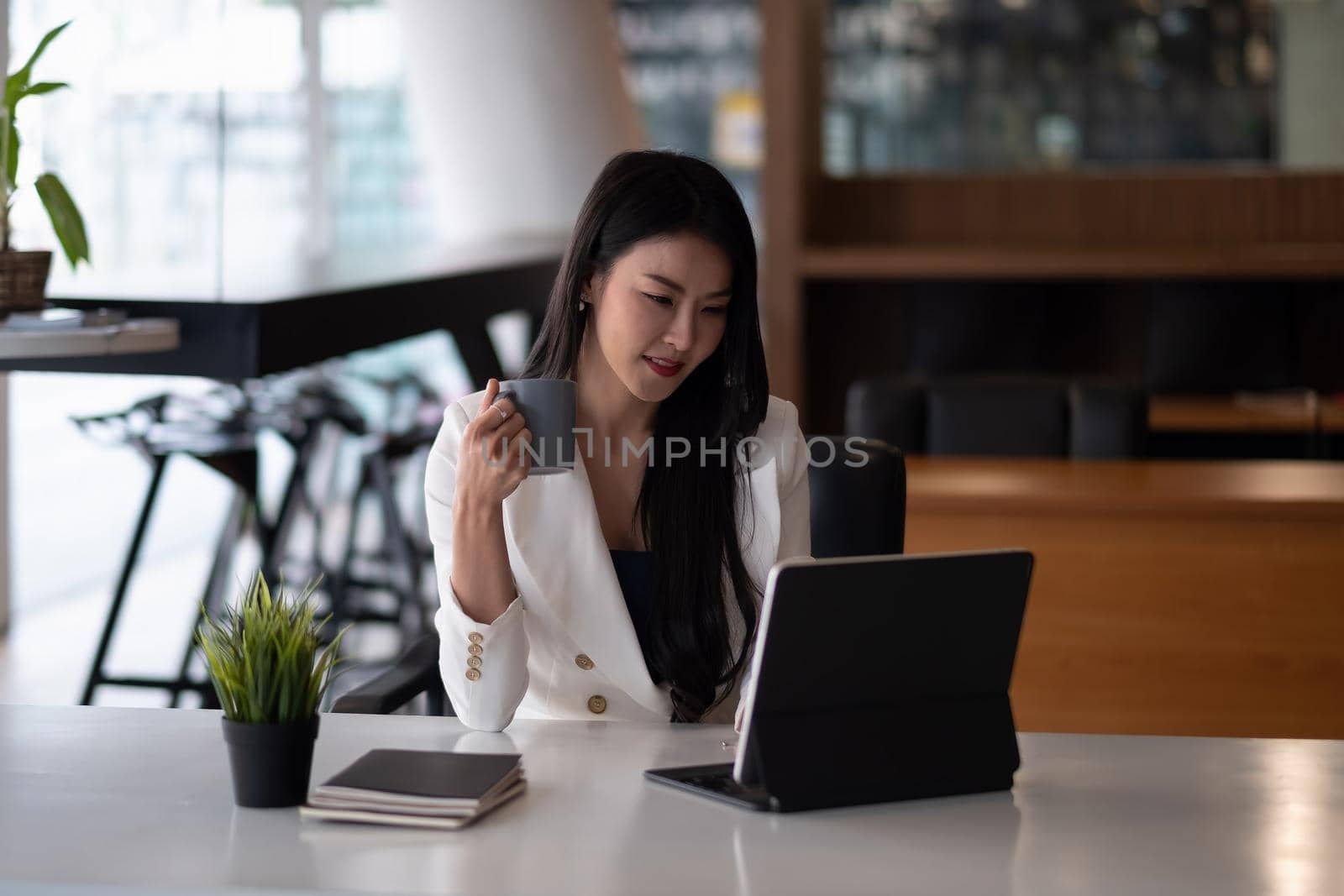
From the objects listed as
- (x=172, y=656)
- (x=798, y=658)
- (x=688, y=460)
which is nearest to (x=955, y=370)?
(x=172, y=656)

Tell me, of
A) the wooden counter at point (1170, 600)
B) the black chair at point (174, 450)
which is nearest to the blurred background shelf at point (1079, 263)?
the wooden counter at point (1170, 600)

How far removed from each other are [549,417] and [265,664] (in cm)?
42

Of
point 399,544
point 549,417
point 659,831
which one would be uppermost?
point 549,417

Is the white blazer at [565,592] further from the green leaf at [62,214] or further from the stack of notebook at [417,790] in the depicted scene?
the green leaf at [62,214]

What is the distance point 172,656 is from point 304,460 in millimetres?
1063

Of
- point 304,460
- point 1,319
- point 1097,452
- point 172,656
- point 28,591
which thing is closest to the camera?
point 1,319

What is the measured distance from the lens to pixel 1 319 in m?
2.80

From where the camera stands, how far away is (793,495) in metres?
2.00

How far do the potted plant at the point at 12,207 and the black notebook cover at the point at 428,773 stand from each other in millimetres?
1700

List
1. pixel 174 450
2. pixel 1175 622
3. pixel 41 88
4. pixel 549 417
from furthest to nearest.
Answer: pixel 174 450 < pixel 1175 622 < pixel 41 88 < pixel 549 417

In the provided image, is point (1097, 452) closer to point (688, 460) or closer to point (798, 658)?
point (688, 460)

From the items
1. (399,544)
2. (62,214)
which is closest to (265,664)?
(62,214)

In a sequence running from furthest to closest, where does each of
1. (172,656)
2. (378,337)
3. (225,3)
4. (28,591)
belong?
1. (28,591)
2. (172,656)
3. (378,337)
4. (225,3)

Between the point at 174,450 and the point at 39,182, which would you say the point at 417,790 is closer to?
the point at 39,182
